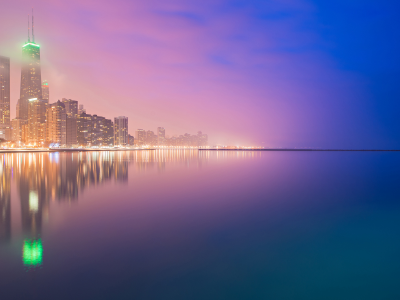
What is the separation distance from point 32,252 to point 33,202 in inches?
286

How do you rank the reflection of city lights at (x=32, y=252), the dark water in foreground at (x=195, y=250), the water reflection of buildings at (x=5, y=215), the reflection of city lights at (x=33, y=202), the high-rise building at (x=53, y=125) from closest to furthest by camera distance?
the dark water in foreground at (x=195, y=250) < the reflection of city lights at (x=32, y=252) < the water reflection of buildings at (x=5, y=215) < the reflection of city lights at (x=33, y=202) < the high-rise building at (x=53, y=125)

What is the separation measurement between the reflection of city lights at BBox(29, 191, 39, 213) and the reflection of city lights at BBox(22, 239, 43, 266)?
14.4ft

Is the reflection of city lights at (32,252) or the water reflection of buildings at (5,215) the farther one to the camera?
the water reflection of buildings at (5,215)

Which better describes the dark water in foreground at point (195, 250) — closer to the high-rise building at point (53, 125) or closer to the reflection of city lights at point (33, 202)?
the reflection of city lights at point (33, 202)

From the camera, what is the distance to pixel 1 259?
621 cm

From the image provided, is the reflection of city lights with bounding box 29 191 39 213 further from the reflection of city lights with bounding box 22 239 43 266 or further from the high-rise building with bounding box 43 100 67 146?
the high-rise building with bounding box 43 100 67 146

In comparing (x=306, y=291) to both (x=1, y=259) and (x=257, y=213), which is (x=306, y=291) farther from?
(x=1, y=259)

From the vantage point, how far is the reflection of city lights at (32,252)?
242 inches

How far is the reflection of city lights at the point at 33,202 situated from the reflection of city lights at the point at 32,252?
440 cm

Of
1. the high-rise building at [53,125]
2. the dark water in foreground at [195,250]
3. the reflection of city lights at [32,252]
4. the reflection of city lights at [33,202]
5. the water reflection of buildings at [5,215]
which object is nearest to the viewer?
the dark water in foreground at [195,250]

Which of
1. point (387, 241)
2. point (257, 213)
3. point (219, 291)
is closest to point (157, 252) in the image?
point (219, 291)

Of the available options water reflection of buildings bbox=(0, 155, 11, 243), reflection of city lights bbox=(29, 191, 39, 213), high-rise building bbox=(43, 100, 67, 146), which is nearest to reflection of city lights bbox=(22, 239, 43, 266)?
water reflection of buildings bbox=(0, 155, 11, 243)

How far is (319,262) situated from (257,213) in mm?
5070

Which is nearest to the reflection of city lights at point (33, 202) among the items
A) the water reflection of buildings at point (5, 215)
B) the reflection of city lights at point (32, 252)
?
the water reflection of buildings at point (5, 215)
